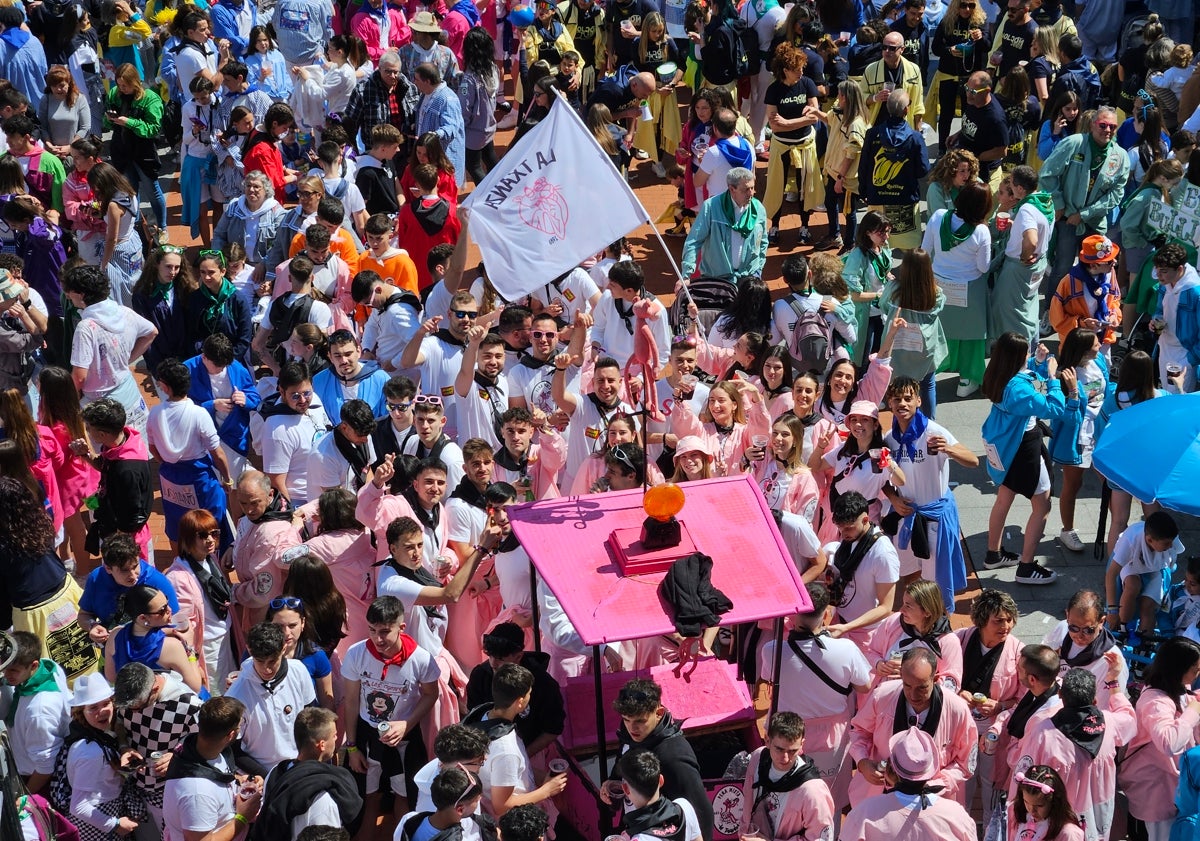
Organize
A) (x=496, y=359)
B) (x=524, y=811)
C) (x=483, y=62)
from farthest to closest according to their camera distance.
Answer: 1. (x=483, y=62)
2. (x=496, y=359)
3. (x=524, y=811)

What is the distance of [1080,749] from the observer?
693 centimetres

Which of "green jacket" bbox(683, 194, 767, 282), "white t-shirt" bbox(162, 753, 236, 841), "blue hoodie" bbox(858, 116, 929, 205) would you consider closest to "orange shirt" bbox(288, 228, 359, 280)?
"green jacket" bbox(683, 194, 767, 282)

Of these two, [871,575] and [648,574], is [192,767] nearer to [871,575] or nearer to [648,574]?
[648,574]

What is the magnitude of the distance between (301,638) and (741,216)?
5720 mm

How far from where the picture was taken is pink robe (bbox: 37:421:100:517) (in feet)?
31.6

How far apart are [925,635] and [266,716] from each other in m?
3.15

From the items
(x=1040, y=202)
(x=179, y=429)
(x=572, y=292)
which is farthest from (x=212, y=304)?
(x=1040, y=202)

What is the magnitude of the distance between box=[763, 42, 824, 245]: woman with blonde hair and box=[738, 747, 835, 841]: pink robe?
8.93 meters

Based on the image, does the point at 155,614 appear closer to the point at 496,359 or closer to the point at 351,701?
the point at 351,701

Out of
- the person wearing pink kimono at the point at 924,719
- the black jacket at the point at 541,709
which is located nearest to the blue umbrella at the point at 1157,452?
the person wearing pink kimono at the point at 924,719

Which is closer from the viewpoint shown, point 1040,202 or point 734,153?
point 1040,202

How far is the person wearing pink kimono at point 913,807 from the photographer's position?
256 inches

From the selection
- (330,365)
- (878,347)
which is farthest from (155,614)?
(878,347)

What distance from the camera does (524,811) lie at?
624 centimetres
